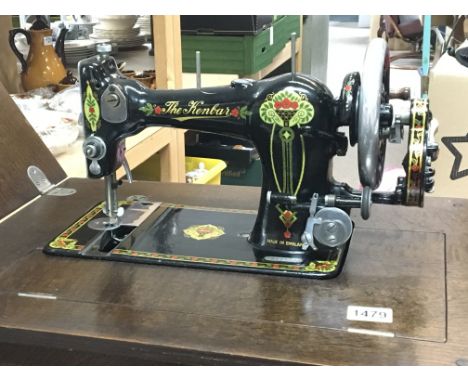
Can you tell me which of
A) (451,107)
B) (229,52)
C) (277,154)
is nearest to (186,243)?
(277,154)

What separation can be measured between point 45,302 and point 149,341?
171 millimetres

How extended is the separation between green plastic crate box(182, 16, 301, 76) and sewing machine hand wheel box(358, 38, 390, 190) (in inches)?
48.7

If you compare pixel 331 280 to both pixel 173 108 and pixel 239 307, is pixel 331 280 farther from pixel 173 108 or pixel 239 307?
pixel 173 108

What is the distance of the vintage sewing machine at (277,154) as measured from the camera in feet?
2.86

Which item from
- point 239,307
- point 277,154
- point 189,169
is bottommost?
point 189,169

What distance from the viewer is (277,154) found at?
3.05ft

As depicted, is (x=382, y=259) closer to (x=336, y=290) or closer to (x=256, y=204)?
(x=336, y=290)

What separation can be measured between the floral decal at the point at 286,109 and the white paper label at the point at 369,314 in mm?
253

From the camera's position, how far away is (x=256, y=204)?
1.15 m

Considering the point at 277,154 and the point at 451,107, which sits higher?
the point at 277,154

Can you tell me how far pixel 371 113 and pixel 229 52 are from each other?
1.34m

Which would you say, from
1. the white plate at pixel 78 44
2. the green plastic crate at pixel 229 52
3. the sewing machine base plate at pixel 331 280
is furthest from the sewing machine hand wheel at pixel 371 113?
the white plate at pixel 78 44

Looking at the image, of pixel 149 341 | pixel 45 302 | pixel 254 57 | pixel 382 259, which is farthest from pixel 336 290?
pixel 254 57

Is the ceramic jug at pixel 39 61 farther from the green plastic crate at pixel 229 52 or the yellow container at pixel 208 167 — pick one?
the green plastic crate at pixel 229 52
